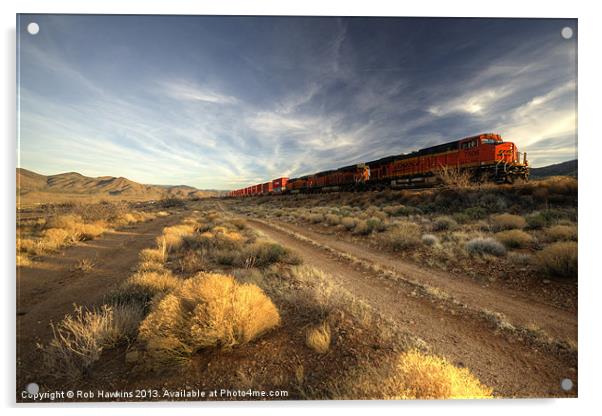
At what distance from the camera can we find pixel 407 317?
3596mm

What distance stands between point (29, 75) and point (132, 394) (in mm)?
4766

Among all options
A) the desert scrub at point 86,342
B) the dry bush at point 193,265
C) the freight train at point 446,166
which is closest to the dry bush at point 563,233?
the freight train at point 446,166

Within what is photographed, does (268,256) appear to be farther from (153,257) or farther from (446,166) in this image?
(446,166)

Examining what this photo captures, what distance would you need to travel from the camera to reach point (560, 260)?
4.33 metres

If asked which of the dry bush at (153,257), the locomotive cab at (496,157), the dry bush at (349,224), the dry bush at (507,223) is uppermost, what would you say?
the locomotive cab at (496,157)

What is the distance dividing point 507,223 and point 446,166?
6210 millimetres

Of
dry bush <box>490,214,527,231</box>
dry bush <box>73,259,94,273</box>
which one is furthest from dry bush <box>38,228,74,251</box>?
dry bush <box>490,214,527,231</box>

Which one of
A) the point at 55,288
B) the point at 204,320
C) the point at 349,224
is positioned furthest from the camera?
the point at 349,224

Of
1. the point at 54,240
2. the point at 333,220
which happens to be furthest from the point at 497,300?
the point at 54,240

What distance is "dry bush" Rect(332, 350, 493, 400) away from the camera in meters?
2.07

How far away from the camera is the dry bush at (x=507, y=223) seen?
750cm

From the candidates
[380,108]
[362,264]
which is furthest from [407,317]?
[380,108]

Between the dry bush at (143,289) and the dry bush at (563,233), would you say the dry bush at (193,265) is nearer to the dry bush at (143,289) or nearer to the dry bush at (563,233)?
the dry bush at (143,289)

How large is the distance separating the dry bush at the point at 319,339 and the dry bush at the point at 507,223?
8.01 meters
